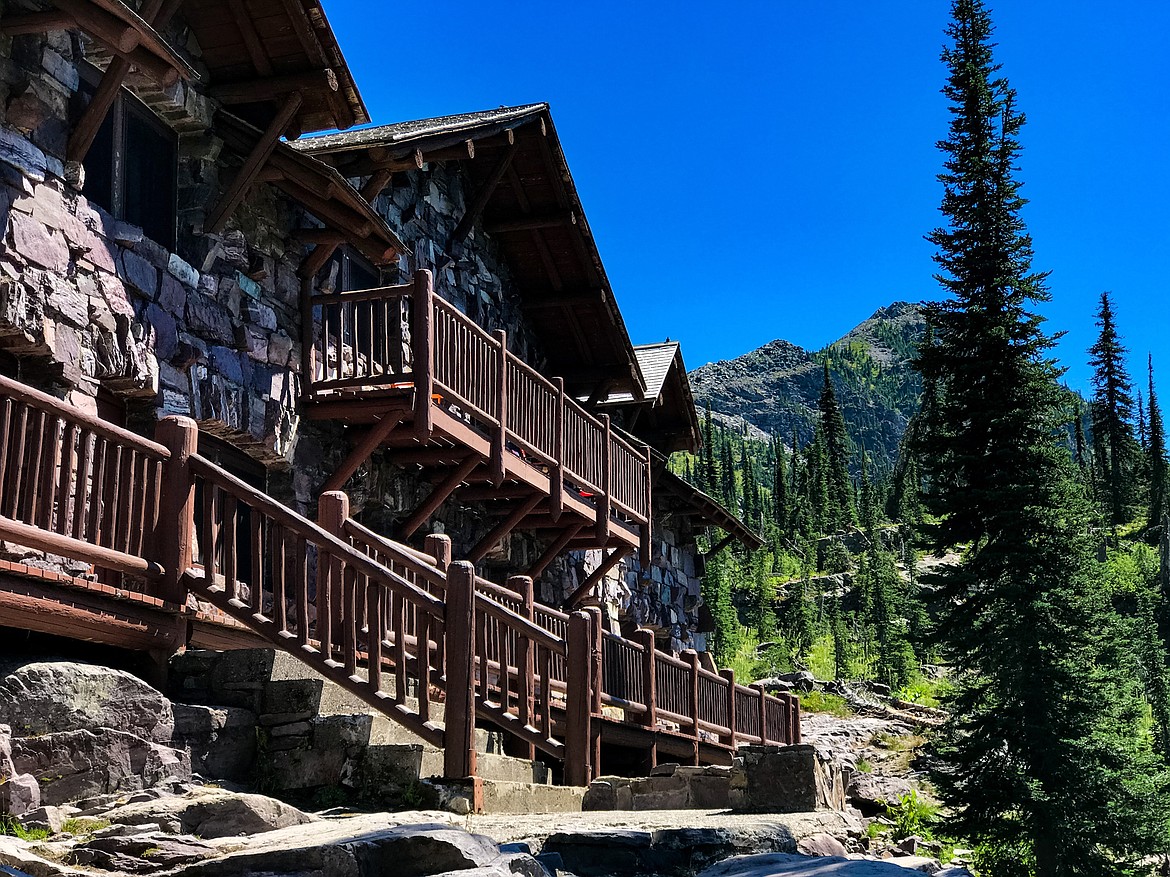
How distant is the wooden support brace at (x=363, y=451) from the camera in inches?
553

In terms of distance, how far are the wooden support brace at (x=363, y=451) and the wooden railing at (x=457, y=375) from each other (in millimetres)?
365

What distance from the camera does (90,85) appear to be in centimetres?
1133

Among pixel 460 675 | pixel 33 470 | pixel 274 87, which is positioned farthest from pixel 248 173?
pixel 460 675

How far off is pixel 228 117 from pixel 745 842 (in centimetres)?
844

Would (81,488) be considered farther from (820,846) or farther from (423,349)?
(423,349)

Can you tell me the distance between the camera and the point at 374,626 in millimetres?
9664

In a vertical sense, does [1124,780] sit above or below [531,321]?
below

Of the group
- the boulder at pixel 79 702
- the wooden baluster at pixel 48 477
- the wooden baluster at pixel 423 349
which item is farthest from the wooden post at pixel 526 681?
the wooden baluster at pixel 48 477

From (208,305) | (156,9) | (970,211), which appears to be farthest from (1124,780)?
(156,9)

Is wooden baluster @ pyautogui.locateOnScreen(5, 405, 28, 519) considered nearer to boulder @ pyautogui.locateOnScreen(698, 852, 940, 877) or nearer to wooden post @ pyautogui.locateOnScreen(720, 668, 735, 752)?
boulder @ pyautogui.locateOnScreen(698, 852, 940, 877)

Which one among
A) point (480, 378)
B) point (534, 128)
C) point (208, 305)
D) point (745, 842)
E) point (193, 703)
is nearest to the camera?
point (745, 842)

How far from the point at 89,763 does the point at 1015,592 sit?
1366cm

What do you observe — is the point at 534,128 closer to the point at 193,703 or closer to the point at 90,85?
the point at 90,85

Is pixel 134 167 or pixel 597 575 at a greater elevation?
pixel 134 167
